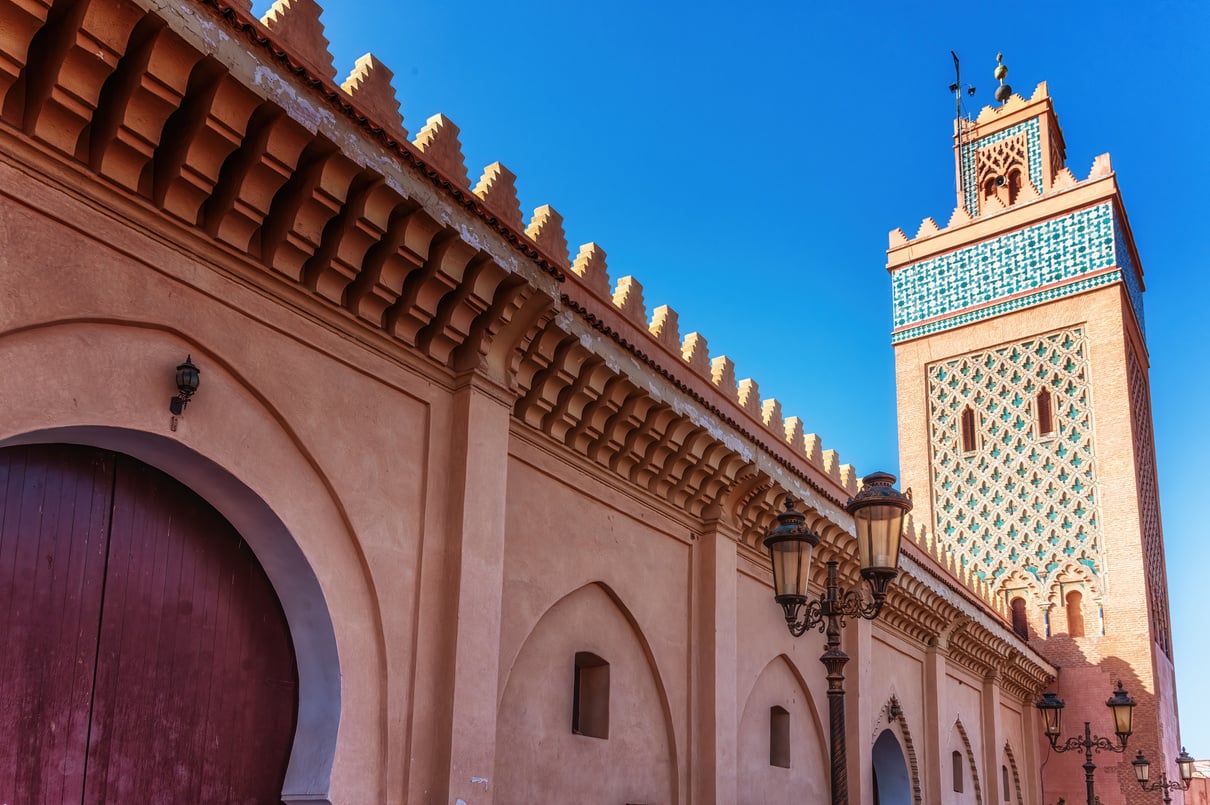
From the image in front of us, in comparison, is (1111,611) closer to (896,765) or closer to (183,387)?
(896,765)

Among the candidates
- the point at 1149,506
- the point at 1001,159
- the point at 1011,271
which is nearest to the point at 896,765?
the point at 1149,506

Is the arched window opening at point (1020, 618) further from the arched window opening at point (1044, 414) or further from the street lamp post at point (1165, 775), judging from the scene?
the arched window opening at point (1044, 414)

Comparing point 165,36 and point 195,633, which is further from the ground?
point 165,36

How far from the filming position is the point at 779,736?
886 cm

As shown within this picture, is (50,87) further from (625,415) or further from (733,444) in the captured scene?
(733,444)

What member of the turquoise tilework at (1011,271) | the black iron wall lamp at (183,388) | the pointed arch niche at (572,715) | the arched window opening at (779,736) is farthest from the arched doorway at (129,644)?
the turquoise tilework at (1011,271)

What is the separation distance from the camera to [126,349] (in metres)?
4.11

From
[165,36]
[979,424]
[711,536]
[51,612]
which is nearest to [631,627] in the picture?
[711,536]

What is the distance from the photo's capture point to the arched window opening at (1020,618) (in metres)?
16.4

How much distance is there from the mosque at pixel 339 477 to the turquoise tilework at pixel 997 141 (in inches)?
444

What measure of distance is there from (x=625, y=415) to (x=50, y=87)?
3768 millimetres

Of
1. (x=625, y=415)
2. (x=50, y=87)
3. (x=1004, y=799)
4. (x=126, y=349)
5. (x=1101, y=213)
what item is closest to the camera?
(x=50, y=87)

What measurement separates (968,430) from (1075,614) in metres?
3.20

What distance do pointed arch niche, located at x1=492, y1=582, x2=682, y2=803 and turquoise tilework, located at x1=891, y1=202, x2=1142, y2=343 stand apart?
12625mm
